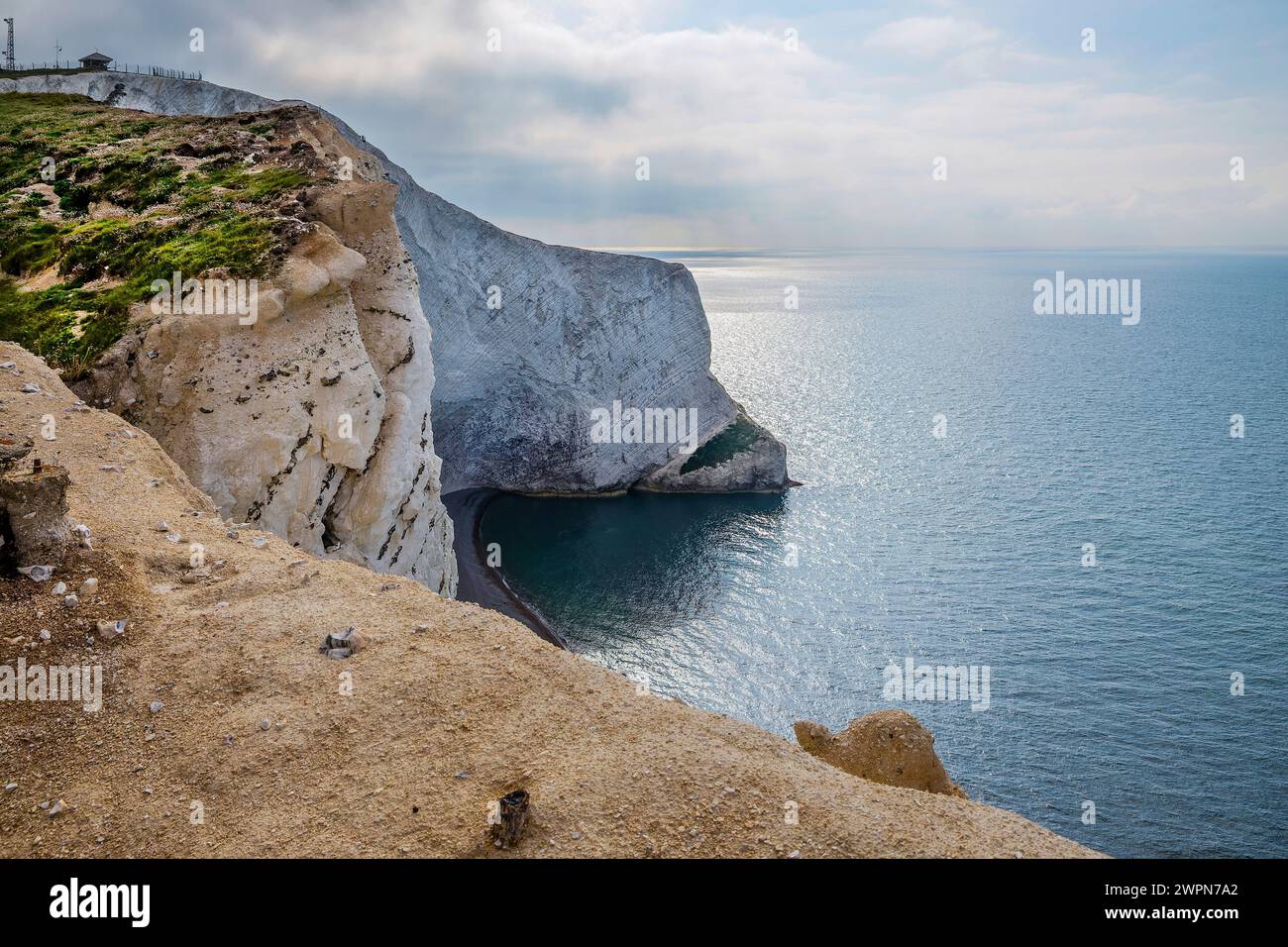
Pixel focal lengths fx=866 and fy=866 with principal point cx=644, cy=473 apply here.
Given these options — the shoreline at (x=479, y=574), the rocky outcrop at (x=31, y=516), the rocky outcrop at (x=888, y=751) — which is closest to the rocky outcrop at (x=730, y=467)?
the shoreline at (x=479, y=574)

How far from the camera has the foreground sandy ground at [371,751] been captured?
9.41 m

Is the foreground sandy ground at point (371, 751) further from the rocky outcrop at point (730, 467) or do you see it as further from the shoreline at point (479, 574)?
the rocky outcrop at point (730, 467)

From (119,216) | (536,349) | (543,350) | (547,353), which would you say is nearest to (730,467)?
(547,353)

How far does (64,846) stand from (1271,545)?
185ft

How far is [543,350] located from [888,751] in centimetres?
5288

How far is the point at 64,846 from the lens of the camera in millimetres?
9234

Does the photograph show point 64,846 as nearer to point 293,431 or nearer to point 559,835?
point 559,835

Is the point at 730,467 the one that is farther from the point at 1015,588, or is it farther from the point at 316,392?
the point at 316,392

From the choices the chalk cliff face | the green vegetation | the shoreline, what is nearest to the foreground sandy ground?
the shoreline

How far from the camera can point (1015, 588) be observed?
4447 centimetres

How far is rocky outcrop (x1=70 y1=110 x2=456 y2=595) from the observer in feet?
69.9

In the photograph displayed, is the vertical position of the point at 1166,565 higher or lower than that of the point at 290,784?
lower
